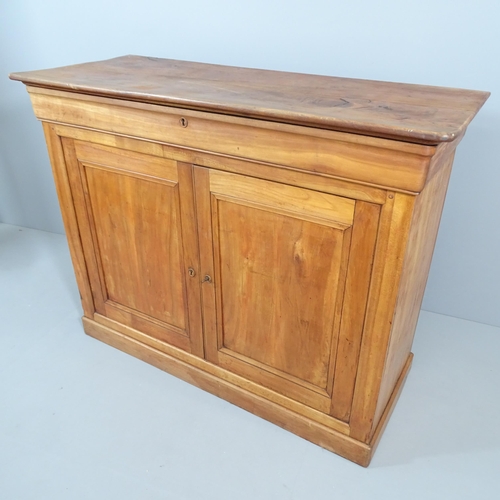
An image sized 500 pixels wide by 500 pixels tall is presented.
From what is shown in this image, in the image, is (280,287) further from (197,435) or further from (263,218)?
(197,435)

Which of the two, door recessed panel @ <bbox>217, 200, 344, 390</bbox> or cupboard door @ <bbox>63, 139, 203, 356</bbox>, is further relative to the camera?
cupboard door @ <bbox>63, 139, 203, 356</bbox>

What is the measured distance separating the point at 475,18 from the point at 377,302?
1.06 m

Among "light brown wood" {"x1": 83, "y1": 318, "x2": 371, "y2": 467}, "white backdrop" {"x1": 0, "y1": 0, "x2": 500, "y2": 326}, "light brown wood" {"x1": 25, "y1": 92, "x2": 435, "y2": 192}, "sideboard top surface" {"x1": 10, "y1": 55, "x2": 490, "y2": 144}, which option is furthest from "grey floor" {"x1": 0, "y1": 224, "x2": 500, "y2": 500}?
"sideboard top surface" {"x1": 10, "y1": 55, "x2": 490, "y2": 144}

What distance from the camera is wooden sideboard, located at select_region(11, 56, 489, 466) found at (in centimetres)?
112

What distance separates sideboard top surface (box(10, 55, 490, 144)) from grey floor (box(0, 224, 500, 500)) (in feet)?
3.44

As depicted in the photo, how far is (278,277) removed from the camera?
1.38 meters

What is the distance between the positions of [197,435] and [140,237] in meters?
0.71

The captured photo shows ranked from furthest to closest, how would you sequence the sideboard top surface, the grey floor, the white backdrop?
the white backdrop, the grey floor, the sideboard top surface

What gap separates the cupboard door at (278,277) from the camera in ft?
4.03

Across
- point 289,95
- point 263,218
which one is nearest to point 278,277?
point 263,218

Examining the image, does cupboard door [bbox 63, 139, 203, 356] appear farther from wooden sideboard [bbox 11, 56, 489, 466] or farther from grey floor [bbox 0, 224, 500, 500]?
grey floor [bbox 0, 224, 500, 500]

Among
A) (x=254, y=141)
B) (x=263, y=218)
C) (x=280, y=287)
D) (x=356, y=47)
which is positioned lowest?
(x=280, y=287)

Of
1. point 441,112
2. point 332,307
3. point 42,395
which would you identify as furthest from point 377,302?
point 42,395

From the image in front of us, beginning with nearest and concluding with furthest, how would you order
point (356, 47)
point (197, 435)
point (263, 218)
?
1. point (263, 218)
2. point (197, 435)
3. point (356, 47)
